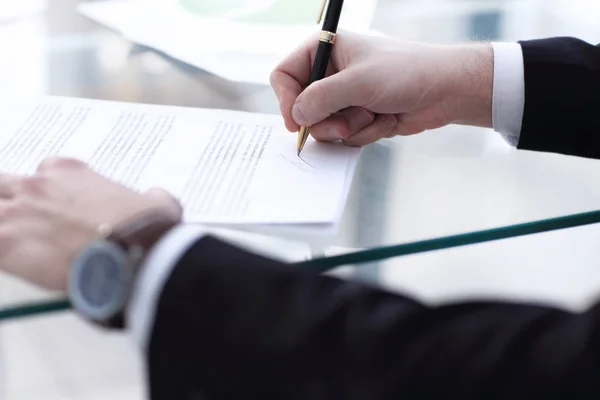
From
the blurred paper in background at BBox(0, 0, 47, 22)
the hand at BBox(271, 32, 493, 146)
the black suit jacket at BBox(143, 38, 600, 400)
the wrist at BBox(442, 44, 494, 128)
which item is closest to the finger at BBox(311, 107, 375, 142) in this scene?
the hand at BBox(271, 32, 493, 146)

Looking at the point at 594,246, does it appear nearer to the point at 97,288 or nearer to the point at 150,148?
the point at 150,148

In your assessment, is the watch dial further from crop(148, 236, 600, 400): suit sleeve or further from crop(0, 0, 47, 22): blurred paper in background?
crop(0, 0, 47, 22): blurred paper in background

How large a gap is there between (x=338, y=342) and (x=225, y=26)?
77 cm

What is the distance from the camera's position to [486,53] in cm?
94

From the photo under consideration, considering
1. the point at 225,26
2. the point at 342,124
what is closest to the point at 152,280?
the point at 342,124

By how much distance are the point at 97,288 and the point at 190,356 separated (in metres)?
0.10

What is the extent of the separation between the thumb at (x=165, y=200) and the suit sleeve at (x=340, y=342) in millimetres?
127

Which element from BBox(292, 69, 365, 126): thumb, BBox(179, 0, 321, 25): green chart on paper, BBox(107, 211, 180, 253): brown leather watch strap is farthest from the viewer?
BBox(179, 0, 321, 25): green chart on paper

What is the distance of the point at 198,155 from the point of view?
2.62ft

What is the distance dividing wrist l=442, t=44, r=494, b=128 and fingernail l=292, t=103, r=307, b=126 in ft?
0.62

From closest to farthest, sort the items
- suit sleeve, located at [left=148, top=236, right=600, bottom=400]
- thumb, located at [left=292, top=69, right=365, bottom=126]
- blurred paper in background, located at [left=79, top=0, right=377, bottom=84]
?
suit sleeve, located at [left=148, top=236, right=600, bottom=400]
thumb, located at [left=292, top=69, right=365, bottom=126]
blurred paper in background, located at [left=79, top=0, right=377, bottom=84]

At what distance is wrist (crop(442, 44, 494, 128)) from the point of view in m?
0.92

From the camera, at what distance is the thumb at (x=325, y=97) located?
0.83 m

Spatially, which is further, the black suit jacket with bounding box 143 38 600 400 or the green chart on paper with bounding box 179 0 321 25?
the green chart on paper with bounding box 179 0 321 25
